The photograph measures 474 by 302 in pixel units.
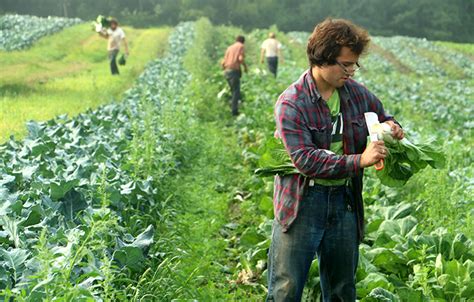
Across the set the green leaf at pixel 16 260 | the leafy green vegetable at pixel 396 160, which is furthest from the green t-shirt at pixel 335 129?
the green leaf at pixel 16 260

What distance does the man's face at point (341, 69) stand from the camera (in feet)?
10.2

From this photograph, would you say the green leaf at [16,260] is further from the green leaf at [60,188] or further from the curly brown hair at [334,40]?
the curly brown hair at [334,40]

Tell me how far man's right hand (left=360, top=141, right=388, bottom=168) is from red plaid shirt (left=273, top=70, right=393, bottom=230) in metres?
0.05

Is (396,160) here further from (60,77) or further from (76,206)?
(60,77)

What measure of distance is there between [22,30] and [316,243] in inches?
1157

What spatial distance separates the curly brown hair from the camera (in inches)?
122

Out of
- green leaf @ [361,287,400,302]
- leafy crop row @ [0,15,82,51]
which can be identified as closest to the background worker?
green leaf @ [361,287,400,302]

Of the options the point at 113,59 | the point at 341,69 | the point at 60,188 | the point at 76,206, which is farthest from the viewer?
the point at 113,59

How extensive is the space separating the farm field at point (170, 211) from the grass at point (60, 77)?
Result: 0.40 feet

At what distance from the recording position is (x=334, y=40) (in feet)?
10.2

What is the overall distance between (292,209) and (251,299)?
6.01 feet

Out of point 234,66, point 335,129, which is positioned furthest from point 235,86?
point 335,129

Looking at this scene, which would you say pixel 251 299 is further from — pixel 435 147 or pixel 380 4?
pixel 380 4

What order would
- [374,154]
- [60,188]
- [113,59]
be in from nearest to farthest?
1. [374,154]
2. [60,188]
3. [113,59]
